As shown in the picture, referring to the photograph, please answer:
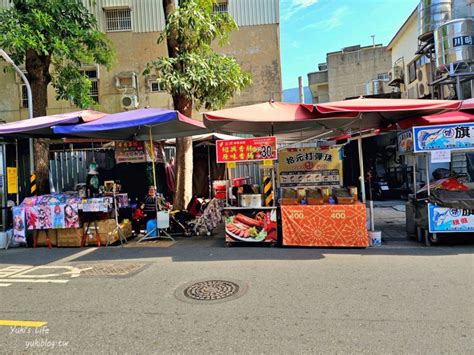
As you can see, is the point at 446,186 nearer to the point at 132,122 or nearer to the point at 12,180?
the point at 132,122

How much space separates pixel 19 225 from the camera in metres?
8.01

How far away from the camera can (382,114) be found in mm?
7230

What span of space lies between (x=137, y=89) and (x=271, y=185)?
10150mm

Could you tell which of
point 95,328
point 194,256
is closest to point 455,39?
point 194,256

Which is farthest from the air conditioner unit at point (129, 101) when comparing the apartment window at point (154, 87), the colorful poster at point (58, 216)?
the colorful poster at point (58, 216)

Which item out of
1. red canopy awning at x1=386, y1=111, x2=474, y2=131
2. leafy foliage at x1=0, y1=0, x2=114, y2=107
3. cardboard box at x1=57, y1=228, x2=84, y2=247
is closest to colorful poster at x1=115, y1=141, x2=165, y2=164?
cardboard box at x1=57, y1=228, x2=84, y2=247

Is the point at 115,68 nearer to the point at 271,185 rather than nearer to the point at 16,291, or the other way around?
the point at 271,185

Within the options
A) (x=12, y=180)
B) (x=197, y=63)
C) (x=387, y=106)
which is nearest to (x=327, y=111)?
(x=387, y=106)

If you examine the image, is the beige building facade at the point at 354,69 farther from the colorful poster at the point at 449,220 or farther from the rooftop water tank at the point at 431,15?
the colorful poster at the point at 449,220

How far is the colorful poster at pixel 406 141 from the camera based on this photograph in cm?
696

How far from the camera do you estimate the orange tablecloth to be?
656cm

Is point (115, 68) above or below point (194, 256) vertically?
above

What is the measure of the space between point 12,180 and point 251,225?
6119 millimetres

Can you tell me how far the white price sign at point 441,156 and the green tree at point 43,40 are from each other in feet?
29.3
